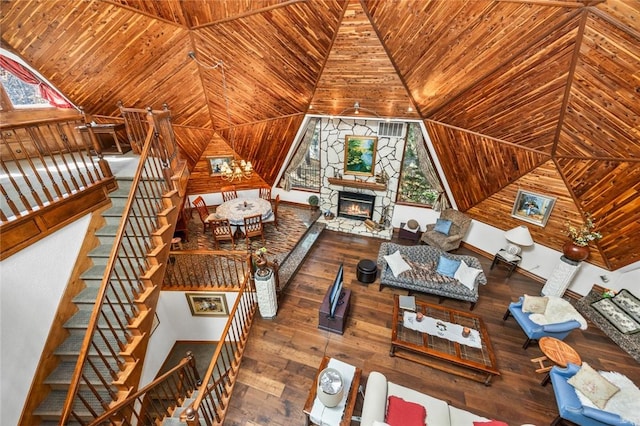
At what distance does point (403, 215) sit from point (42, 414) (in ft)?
25.3

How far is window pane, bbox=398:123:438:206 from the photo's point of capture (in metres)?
6.71

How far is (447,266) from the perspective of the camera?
521 cm

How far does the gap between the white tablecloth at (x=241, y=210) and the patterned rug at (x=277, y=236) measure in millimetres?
611

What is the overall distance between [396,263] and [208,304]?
158 inches

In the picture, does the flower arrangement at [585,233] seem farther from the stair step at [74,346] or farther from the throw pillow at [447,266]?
the stair step at [74,346]

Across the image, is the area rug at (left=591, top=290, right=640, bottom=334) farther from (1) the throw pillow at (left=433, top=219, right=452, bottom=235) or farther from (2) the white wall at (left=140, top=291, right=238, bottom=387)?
(2) the white wall at (left=140, top=291, right=238, bottom=387)

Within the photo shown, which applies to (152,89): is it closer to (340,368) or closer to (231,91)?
(231,91)

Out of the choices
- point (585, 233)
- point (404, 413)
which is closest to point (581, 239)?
point (585, 233)

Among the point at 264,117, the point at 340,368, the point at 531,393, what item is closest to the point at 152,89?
the point at 264,117

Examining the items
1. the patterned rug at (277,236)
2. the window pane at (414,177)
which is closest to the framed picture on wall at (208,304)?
the patterned rug at (277,236)

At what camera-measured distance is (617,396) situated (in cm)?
313

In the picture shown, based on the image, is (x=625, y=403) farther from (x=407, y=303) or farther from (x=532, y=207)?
(x=532, y=207)

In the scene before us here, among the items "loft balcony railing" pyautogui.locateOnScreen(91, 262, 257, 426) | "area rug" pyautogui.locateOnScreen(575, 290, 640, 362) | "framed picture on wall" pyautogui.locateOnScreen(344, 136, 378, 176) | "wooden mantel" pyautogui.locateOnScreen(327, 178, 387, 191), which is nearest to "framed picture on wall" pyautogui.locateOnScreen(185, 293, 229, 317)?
"loft balcony railing" pyautogui.locateOnScreen(91, 262, 257, 426)

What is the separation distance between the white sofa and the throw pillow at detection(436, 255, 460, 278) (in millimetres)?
2571
